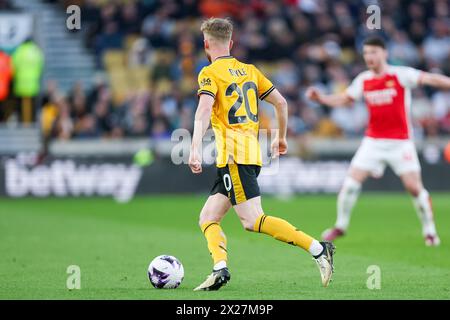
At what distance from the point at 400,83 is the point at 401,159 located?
922mm

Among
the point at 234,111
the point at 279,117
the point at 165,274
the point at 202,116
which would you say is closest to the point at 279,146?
the point at 279,117

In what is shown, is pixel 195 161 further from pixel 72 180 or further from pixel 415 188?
pixel 72 180

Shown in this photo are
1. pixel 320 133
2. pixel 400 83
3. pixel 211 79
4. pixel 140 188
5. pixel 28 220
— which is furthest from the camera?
pixel 320 133

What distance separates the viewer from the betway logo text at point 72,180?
21.5 meters

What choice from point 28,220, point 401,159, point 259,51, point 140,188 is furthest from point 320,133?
point 401,159

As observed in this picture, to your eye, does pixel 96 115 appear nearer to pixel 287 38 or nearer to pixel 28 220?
pixel 287 38

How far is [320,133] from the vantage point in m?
23.8

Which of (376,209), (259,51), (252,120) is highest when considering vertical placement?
(259,51)

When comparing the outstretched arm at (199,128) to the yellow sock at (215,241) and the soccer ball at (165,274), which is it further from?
the soccer ball at (165,274)

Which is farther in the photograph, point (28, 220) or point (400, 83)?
point (28, 220)

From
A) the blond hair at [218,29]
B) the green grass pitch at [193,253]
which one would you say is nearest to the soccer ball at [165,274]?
the green grass pitch at [193,253]

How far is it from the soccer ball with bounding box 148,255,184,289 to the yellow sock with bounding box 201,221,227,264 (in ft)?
1.12

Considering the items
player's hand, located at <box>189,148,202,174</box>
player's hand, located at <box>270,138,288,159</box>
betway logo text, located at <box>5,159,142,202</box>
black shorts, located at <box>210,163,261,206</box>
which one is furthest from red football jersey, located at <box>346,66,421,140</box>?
betway logo text, located at <box>5,159,142,202</box>

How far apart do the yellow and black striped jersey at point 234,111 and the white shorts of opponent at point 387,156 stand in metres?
4.54
